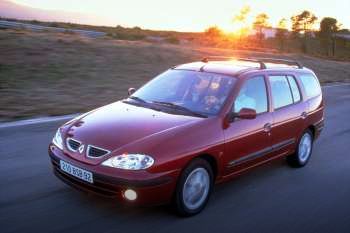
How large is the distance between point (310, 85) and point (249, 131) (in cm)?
255

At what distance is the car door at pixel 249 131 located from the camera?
19.4 feet

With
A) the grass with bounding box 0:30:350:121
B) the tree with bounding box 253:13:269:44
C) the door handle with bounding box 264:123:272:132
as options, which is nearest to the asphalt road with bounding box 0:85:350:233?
the door handle with bounding box 264:123:272:132

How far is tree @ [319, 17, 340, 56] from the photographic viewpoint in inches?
2544

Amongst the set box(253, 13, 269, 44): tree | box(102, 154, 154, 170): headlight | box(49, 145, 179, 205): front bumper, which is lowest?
box(49, 145, 179, 205): front bumper

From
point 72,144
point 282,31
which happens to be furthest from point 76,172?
point 282,31

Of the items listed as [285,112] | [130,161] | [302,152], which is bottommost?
[302,152]

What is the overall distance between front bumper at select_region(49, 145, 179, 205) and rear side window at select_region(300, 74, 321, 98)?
3.67m

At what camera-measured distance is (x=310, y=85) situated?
27.2 feet

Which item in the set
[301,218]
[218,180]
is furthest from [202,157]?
[301,218]

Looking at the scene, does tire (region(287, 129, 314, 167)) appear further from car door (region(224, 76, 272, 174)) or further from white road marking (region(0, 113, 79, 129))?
white road marking (region(0, 113, 79, 129))

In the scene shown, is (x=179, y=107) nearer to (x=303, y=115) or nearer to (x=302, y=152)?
(x=303, y=115)

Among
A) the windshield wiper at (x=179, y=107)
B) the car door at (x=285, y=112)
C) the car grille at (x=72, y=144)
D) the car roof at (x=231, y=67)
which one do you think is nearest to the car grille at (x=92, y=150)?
the car grille at (x=72, y=144)

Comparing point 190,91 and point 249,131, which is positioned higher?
point 190,91

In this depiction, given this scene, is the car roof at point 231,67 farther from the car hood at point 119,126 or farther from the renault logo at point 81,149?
the renault logo at point 81,149
